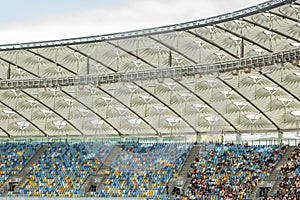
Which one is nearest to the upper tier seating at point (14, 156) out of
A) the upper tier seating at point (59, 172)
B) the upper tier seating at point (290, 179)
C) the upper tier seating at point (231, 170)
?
the upper tier seating at point (59, 172)

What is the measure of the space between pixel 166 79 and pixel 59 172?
48.9 m

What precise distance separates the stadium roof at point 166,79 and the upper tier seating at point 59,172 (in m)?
2.76

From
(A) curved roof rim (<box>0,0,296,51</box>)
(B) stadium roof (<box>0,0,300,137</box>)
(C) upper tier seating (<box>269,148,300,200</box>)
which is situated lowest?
(C) upper tier seating (<box>269,148,300,200</box>)

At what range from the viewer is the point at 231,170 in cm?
7119

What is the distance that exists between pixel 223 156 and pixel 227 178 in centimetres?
492

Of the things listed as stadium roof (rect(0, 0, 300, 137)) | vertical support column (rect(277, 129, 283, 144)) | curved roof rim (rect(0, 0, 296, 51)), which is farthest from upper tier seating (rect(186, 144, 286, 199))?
curved roof rim (rect(0, 0, 296, 51))

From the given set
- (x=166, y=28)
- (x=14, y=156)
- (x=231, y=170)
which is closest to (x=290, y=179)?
(x=231, y=170)

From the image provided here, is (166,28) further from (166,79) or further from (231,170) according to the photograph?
(166,79)

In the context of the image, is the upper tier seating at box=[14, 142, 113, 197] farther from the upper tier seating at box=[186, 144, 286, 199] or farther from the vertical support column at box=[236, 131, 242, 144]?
the vertical support column at box=[236, 131, 242, 144]

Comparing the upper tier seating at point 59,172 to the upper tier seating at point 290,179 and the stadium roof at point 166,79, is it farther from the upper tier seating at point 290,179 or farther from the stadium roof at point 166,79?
the upper tier seating at point 290,179

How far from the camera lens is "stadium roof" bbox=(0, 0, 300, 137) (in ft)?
94.2

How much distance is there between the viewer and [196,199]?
6600cm

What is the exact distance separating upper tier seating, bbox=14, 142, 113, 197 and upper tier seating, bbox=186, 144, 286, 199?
424 inches

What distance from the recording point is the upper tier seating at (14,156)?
8219 centimetres
